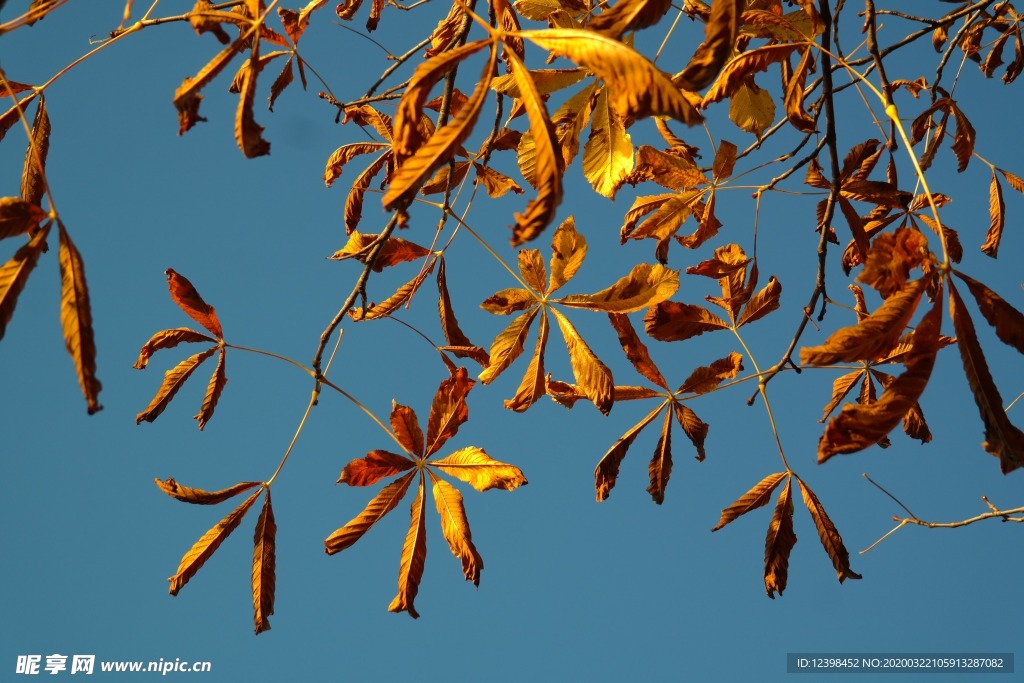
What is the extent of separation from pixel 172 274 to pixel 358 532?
1.99 feet

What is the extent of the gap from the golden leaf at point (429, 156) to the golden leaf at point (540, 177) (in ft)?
0.19

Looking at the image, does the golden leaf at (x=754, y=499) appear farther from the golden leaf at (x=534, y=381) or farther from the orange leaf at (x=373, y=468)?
the orange leaf at (x=373, y=468)

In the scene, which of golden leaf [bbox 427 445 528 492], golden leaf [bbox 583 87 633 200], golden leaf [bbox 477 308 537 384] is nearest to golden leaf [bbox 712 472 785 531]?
golden leaf [bbox 427 445 528 492]

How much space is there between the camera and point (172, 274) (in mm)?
1748

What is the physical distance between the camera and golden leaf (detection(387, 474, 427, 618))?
63.8 inches

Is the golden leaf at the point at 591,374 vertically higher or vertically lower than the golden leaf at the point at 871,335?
higher

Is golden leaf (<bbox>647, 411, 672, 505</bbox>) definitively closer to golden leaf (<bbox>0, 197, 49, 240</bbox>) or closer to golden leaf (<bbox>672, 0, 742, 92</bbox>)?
golden leaf (<bbox>672, 0, 742, 92</bbox>)

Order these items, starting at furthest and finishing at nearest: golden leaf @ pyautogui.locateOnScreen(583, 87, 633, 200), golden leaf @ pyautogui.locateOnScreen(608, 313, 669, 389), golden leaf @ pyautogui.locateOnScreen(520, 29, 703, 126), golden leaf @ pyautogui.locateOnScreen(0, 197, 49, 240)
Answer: golden leaf @ pyautogui.locateOnScreen(608, 313, 669, 389), golden leaf @ pyautogui.locateOnScreen(583, 87, 633, 200), golden leaf @ pyautogui.locateOnScreen(0, 197, 49, 240), golden leaf @ pyautogui.locateOnScreen(520, 29, 703, 126)

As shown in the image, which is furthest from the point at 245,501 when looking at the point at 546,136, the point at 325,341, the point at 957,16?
the point at 957,16

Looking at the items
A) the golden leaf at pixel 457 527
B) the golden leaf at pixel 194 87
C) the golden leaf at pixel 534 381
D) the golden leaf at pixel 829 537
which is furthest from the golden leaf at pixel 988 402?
the golden leaf at pixel 194 87

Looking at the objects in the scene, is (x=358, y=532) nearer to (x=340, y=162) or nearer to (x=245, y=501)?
(x=245, y=501)

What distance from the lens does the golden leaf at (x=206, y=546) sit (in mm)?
1638

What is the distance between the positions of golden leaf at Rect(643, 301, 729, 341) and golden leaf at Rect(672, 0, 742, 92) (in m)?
0.77

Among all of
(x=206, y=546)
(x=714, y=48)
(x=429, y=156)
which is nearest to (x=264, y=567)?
(x=206, y=546)
